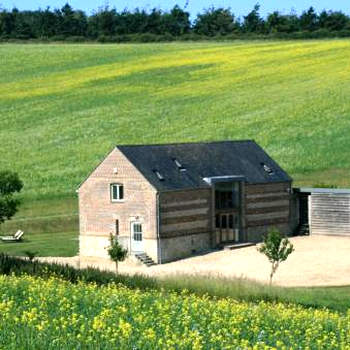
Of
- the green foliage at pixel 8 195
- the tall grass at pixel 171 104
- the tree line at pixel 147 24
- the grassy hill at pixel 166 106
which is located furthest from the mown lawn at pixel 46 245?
the tree line at pixel 147 24

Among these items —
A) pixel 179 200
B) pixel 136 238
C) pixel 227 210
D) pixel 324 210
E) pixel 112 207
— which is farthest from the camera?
pixel 324 210

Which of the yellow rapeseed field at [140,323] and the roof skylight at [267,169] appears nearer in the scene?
the yellow rapeseed field at [140,323]

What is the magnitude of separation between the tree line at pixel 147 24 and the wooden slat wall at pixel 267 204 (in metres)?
92.0

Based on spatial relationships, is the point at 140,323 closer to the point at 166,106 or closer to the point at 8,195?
the point at 8,195

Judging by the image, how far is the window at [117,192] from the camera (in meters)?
63.3

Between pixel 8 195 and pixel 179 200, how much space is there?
8.93m

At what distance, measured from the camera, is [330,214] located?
67.7 m

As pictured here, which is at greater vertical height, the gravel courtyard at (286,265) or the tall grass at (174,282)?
the tall grass at (174,282)

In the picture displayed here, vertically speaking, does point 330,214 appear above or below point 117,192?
below

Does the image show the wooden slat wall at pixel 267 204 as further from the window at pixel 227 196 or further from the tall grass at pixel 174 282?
the tall grass at pixel 174 282

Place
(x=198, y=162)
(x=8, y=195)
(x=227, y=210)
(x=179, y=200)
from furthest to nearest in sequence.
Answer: (x=227, y=210) < (x=198, y=162) < (x=179, y=200) < (x=8, y=195)

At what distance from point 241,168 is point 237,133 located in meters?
20.8

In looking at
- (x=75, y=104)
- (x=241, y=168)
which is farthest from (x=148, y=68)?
(x=241, y=168)

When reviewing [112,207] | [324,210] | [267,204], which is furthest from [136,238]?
[324,210]
